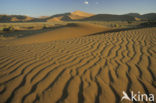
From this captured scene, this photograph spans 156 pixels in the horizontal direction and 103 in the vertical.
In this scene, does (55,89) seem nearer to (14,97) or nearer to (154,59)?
(14,97)

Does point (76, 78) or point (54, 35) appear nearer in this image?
point (76, 78)

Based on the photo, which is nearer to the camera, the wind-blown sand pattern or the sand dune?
the wind-blown sand pattern

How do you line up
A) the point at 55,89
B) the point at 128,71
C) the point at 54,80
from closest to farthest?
1. the point at 55,89
2. the point at 54,80
3. the point at 128,71

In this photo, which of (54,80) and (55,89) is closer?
(55,89)

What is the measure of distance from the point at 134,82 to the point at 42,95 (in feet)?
5.76

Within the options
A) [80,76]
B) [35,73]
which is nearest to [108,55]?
[80,76]

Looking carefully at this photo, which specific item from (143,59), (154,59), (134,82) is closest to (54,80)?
(134,82)

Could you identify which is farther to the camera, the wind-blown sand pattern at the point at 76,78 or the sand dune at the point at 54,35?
the sand dune at the point at 54,35

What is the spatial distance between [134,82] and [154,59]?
1.35 m

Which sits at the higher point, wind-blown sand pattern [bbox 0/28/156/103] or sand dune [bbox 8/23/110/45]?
sand dune [bbox 8/23/110/45]

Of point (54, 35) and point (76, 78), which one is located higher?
point (54, 35)

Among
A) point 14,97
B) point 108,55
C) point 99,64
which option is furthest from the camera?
point 108,55

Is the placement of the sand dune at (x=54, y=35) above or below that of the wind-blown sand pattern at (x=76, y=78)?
above

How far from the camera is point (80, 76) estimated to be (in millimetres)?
2346
